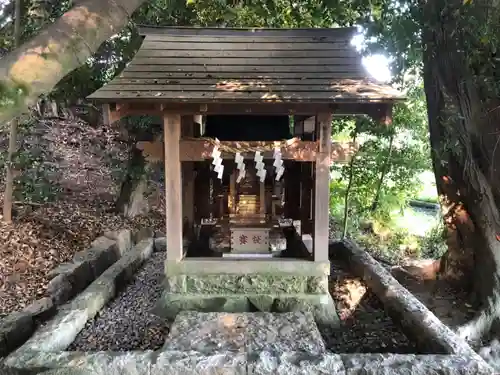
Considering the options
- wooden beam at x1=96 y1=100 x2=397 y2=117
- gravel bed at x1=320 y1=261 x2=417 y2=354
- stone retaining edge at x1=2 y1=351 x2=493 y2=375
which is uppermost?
wooden beam at x1=96 y1=100 x2=397 y2=117

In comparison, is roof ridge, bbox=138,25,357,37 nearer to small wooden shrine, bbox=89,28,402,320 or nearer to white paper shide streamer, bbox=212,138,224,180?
small wooden shrine, bbox=89,28,402,320

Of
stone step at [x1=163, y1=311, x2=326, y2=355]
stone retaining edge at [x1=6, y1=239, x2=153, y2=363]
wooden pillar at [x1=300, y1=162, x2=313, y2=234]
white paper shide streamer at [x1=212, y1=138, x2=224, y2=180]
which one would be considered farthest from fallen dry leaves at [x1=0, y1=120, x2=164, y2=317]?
wooden pillar at [x1=300, y1=162, x2=313, y2=234]

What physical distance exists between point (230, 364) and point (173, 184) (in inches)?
84.9

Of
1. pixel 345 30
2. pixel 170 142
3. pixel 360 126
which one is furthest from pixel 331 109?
pixel 360 126

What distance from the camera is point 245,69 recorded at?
4715 mm

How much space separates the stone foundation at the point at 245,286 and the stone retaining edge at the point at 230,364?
1.54 meters

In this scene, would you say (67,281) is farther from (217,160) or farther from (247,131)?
(247,131)

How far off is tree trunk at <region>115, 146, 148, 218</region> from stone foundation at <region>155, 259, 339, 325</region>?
4.13 metres

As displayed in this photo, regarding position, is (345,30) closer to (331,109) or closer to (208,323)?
(331,109)

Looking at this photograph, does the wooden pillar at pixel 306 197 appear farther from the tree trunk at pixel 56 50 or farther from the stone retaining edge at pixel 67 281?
the stone retaining edge at pixel 67 281

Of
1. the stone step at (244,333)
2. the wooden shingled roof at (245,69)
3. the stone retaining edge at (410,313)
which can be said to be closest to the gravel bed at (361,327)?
the stone retaining edge at (410,313)

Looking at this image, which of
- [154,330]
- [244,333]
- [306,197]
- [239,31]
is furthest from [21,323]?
[239,31]

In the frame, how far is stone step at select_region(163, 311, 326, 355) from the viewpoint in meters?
3.75

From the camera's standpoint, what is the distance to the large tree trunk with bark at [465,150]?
4.89 m
